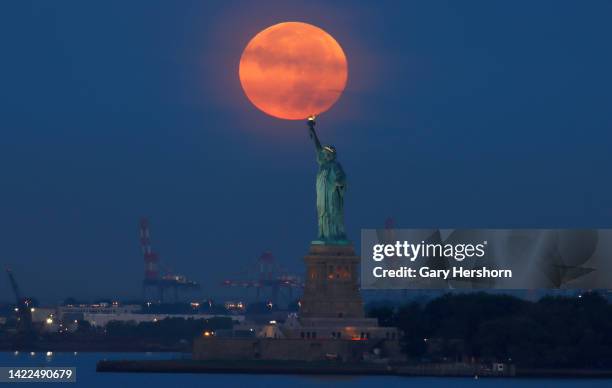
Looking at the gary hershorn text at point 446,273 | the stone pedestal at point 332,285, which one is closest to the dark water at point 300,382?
the stone pedestal at point 332,285

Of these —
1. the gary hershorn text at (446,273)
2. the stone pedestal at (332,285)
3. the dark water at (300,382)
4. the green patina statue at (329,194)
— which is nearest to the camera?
the gary hershorn text at (446,273)

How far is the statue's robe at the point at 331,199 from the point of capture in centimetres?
16575

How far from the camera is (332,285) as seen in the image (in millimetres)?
164125

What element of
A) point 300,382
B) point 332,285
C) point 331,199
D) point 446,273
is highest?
point 331,199

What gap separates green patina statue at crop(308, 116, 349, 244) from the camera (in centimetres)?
16562

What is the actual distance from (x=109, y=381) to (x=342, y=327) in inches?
725

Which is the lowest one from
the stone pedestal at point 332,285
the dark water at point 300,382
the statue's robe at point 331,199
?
the dark water at point 300,382

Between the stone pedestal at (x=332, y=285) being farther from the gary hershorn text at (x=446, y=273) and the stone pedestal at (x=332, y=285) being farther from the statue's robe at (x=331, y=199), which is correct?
the gary hershorn text at (x=446, y=273)

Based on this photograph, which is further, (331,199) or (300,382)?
(331,199)

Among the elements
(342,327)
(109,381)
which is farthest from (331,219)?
(109,381)

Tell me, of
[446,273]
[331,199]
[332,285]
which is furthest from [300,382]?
[331,199]

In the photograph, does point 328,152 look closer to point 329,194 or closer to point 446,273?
point 329,194

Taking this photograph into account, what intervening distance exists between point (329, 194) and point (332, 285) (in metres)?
7.29

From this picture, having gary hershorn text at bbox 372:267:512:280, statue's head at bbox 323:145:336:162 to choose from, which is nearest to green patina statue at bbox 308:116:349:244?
statue's head at bbox 323:145:336:162
